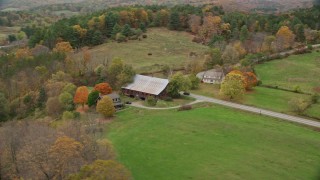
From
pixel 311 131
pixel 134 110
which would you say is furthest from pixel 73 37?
pixel 311 131

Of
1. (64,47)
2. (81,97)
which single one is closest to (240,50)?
(64,47)

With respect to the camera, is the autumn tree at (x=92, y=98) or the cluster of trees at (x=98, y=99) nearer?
the cluster of trees at (x=98, y=99)

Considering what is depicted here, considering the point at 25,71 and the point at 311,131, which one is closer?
the point at 311,131

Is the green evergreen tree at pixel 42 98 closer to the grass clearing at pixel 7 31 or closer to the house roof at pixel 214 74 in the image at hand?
the house roof at pixel 214 74

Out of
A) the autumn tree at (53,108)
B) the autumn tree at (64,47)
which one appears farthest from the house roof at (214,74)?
the autumn tree at (64,47)

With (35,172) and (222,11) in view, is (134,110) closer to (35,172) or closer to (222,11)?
(35,172)

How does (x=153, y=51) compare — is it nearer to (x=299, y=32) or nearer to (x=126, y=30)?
(x=126, y=30)

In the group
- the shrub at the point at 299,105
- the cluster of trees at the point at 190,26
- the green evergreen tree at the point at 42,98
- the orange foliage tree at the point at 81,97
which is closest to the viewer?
the shrub at the point at 299,105
